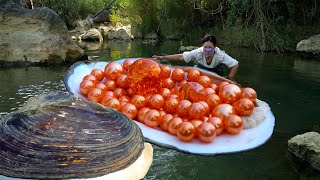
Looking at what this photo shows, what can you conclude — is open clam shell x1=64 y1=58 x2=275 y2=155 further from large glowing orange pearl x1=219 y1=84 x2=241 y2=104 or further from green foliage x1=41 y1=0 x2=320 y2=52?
green foliage x1=41 y1=0 x2=320 y2=52

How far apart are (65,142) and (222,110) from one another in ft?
5.07

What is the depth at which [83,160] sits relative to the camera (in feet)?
7.54

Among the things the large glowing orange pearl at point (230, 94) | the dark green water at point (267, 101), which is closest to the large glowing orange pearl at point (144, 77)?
the large glowing orange pearl at point (230, 94)

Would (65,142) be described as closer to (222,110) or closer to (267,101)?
(222,110)

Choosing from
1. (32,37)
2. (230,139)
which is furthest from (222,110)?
(32,37)

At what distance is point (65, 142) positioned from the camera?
230 cm

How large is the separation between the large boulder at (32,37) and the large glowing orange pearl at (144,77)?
21.4 ft

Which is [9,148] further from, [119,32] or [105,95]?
[119,32]

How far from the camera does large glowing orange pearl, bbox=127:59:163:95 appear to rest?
368 centimetres

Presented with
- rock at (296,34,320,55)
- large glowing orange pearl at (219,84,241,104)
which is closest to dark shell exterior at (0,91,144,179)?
large glowing orange pearl at (219,84,241,104)

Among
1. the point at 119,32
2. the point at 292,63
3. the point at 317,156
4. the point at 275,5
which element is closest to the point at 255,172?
the point at 317,156

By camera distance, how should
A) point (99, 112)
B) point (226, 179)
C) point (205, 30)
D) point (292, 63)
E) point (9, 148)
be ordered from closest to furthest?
point (9, 148) → point (99, 112) → point (226, 179) → point (292, 63) → point (205, 30)

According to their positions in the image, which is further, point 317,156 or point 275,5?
point 275,5

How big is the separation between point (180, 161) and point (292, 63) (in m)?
7.30
